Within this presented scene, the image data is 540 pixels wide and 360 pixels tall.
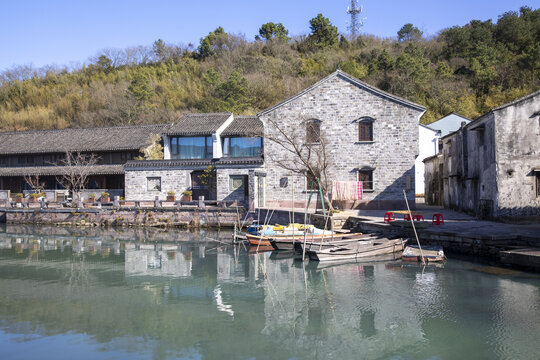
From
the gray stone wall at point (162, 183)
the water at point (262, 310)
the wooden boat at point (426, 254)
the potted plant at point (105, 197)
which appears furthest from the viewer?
the potted plant at point (105, 197)

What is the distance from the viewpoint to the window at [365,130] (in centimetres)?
2702

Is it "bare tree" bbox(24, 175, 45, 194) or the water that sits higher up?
"bare tree" bbox(24, 175, 45, 194)

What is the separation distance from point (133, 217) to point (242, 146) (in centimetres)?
920

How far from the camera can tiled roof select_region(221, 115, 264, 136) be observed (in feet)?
108

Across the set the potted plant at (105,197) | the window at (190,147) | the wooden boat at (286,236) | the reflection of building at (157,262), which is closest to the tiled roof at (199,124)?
the window at (190,147)

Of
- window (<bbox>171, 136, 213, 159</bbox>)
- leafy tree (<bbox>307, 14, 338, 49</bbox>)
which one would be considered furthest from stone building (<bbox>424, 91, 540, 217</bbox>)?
leafy tree (<bbox>307, 14, 338, 49</bbox>)

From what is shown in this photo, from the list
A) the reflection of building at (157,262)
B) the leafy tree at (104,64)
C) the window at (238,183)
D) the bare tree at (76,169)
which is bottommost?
the reflection of building at (157,262)

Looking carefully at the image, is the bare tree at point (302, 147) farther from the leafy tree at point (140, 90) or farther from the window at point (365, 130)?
the leafy tree at point (140, 90)

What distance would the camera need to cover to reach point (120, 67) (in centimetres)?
7000

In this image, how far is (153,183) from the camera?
104ft

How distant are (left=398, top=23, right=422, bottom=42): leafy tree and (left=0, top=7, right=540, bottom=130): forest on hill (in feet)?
0.60

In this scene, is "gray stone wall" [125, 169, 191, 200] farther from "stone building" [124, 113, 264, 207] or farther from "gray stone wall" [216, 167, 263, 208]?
"gray stone wall" [216, 167, 263, 208]

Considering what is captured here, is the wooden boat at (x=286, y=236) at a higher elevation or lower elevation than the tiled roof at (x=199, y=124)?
lower

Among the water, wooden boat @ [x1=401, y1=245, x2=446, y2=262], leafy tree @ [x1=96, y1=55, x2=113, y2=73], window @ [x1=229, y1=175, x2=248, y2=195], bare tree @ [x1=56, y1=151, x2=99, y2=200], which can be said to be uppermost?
leafy tree @ [x1=96, y1=55, x2=113, y2=73]
